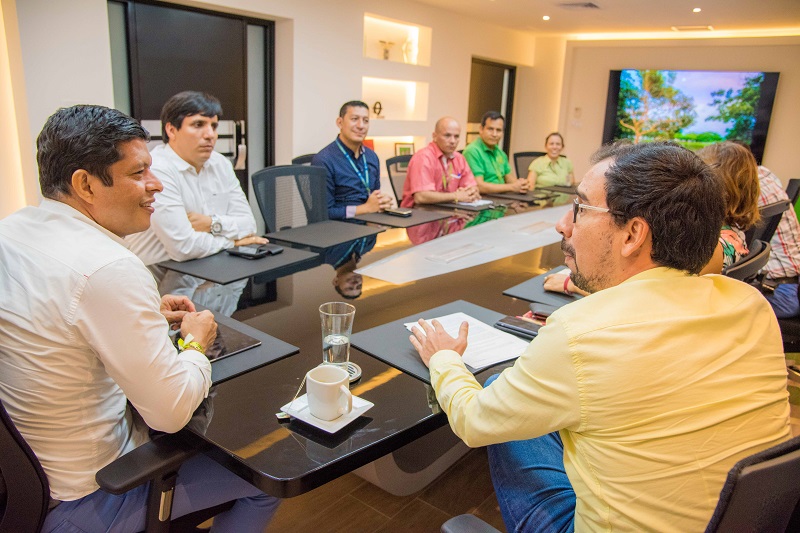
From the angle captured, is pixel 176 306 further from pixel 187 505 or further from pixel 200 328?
pixel 187 505

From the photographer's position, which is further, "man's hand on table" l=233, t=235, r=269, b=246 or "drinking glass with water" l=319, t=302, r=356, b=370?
"man's hand on table" l=233, t=235, r=269, b=246

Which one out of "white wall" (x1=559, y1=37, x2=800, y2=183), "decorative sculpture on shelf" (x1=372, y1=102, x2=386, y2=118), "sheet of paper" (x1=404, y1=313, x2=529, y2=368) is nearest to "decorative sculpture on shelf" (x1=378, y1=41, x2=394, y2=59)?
"decorative sculpture on shelf" (x1=372, y1=102, x2=386, y2=118)

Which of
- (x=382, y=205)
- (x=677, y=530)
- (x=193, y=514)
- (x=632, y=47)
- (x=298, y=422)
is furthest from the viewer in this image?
(x=632, y=47)

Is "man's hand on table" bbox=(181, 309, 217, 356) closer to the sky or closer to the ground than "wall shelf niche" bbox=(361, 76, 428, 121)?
closer to the ground

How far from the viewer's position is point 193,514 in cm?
126

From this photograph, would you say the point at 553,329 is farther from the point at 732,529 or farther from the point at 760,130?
the point at 760,130

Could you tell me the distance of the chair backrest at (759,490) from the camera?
73 cm

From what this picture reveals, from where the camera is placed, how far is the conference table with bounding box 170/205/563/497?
1.00 metres

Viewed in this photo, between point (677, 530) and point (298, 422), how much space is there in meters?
0.67

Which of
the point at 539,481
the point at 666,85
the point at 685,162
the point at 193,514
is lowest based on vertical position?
the point at 193,514

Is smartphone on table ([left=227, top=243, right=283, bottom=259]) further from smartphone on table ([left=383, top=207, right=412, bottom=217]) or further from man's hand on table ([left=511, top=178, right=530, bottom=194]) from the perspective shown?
man's hand on table ([left=511, top=178, right=530, bottom=194])

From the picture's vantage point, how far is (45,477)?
1.01 metres

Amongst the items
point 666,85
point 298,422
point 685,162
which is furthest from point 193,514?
point 666,85

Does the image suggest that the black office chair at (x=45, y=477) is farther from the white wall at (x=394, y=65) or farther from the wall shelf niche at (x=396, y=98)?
the wall shelf niche at (x=396, y=98)
